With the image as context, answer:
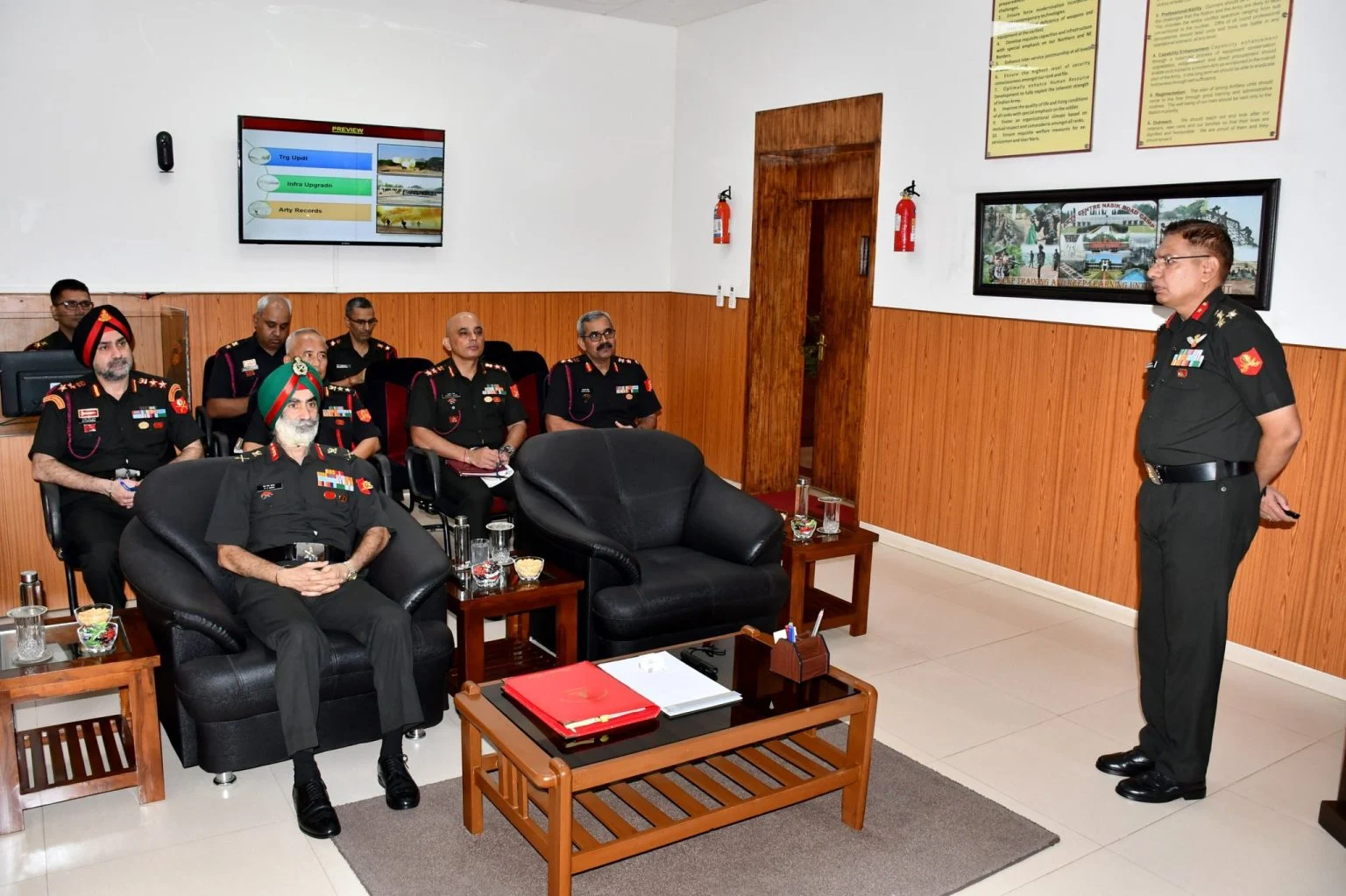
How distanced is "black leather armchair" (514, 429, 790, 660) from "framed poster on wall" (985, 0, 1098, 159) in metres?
2.31

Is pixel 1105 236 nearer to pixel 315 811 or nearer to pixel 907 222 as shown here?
pixel 907 222

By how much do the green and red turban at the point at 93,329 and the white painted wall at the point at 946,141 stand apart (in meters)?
3.95

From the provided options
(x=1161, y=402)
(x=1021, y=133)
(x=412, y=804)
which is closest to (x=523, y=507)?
(x=412, y=804)

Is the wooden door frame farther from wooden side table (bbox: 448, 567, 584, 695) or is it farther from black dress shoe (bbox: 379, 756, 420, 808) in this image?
black dress shoe (bbox: 379, 756, 420, 808)

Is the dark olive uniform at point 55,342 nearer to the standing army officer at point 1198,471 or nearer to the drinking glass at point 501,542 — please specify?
the drinking glass at point 501,542

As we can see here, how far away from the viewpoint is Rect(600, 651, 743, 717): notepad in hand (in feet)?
9.45

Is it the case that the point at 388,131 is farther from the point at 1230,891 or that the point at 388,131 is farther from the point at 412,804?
the point at 1230,891

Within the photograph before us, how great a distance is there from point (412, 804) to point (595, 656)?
3.29 ft

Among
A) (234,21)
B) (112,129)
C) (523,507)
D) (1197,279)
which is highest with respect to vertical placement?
(234,21)

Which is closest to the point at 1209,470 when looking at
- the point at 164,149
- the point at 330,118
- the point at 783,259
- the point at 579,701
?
the point at 579,701

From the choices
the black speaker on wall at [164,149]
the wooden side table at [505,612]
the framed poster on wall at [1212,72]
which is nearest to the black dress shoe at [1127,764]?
the wooden side table at [505,612]

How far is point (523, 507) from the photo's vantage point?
4.16m

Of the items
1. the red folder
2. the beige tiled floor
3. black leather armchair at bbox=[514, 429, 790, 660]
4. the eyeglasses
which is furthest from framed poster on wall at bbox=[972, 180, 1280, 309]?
the red folder

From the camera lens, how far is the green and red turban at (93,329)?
4188mm
